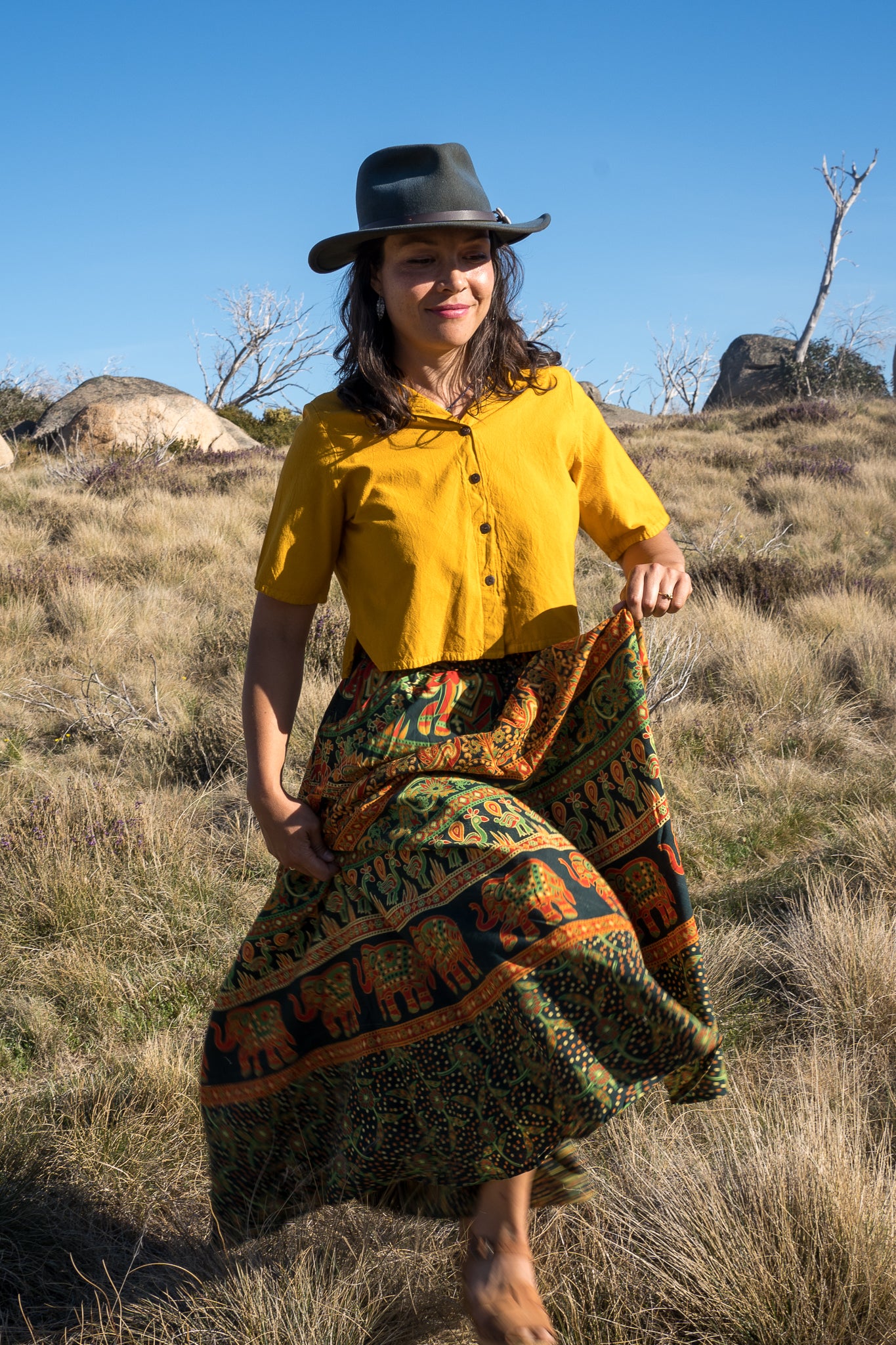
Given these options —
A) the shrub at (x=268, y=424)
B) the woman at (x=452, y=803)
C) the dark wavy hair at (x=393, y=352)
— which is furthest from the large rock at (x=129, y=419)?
the woman at (x=452, y=803)

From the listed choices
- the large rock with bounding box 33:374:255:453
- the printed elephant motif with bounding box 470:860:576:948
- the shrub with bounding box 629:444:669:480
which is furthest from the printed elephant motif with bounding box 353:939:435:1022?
the large rock with bounding box 33:374:255:453

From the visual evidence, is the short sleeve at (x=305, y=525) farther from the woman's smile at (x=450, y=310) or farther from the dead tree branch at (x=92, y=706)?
the dead tree branch at (x=92, y=706)

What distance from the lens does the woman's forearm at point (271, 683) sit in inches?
77.6

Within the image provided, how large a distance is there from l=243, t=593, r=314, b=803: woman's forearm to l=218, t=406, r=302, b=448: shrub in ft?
55.2

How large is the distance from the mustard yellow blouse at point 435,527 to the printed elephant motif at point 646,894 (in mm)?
434

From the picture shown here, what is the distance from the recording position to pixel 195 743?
4777mm

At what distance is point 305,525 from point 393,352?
444mm

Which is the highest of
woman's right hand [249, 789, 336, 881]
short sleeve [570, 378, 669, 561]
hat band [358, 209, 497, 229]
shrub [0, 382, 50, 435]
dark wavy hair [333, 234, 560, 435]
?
shrub [0, 382, 50, 435]

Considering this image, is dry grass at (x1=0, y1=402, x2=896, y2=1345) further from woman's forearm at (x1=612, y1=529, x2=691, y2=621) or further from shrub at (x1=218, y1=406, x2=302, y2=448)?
shrub at (x1=218, y1=406, x2=302, y2=448)

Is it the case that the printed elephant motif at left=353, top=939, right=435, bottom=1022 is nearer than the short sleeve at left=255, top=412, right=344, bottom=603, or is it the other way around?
the printed elephant motif at left=353, top=939, right=435, bottom=1022

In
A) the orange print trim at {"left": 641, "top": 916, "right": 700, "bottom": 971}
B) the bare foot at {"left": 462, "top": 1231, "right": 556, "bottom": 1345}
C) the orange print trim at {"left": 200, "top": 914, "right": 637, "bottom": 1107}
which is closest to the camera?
the orange print trim at {"left": 200, "top": 914, "right": 637, "bottom": 1107}

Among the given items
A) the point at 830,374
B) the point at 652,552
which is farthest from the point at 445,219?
the point at 830,374

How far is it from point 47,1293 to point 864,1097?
5.70 feet

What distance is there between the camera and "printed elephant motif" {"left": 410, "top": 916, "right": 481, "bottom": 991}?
1.48 m
